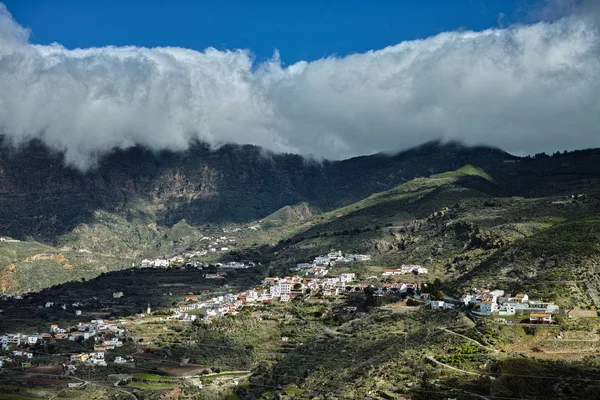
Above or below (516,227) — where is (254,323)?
below

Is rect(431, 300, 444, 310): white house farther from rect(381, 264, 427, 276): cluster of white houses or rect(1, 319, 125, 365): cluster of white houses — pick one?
rect(1, 319, 125, 365): cluster of white houses

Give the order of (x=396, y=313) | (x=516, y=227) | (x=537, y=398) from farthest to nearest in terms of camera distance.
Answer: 1. (x=516, y=227)
2. (x=396, y=313)
3. (x=537, y=398)

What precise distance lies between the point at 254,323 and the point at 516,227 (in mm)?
39714

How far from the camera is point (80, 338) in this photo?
88.4 meters

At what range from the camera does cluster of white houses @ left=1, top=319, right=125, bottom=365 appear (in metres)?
79.1

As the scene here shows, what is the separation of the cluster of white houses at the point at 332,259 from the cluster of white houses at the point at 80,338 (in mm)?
43505

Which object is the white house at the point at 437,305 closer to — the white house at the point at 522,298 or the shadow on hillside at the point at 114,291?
the white house at the point at 522,298

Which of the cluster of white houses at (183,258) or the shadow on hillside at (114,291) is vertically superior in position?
the cluster of white houses at (183,258)

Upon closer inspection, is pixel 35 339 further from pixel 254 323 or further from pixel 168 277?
pixel 168 277

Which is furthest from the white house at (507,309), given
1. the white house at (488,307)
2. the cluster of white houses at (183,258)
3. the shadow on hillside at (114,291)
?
the cluster of white houses at (183,258)

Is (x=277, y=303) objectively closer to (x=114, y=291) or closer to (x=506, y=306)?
(x=506, y=306)

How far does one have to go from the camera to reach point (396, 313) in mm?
73562

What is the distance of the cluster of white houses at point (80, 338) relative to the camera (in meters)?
79.1

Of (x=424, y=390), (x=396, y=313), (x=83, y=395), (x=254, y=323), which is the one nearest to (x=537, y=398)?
(x=424, y=390)
